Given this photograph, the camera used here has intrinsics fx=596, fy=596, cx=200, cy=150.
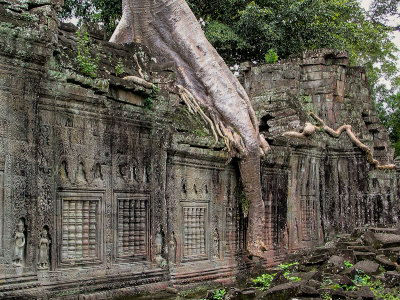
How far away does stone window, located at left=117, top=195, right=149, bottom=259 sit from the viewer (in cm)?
721

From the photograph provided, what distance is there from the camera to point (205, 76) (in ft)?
33.0

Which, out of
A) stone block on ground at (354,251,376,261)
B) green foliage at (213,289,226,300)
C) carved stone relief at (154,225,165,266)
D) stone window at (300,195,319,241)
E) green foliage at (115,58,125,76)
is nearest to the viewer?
green foliage at (213,289,226,300)

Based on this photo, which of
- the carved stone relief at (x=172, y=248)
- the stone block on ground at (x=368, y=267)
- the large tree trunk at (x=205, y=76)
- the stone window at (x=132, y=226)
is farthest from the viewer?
the large tree trunk at (x=205, y=76)

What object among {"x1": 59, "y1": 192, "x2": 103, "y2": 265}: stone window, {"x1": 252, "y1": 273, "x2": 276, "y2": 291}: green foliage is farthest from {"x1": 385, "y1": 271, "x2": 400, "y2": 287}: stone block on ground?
{"x1": 59, "y1": 192, "x2": 103, "y2": 265}: stone window

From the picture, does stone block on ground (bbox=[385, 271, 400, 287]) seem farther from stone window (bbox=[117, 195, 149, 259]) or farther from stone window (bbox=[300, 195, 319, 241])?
stone window (bbox=[300, 195, 319, 241])

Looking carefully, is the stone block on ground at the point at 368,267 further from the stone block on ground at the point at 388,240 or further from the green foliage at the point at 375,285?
the stone block on ground at the point at 388,240

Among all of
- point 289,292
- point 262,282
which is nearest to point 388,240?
point 262,282

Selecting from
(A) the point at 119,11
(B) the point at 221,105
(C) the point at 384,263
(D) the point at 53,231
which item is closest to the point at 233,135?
(B) the point at 221,105

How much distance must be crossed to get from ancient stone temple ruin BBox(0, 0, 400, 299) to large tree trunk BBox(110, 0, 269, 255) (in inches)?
10.9

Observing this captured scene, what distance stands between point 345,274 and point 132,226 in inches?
118

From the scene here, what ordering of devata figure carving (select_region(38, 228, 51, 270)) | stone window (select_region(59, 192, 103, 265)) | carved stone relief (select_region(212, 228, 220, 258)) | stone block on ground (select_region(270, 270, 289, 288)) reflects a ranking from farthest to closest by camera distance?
carved stone relief (select_region(212, 228, 220, 258)), stone block on ground (select_region(270, 270, 289, 288)), stone window (select_region(59, 192, 103, 265)), devata figure carving (select_region(38, 228, 51, 270))

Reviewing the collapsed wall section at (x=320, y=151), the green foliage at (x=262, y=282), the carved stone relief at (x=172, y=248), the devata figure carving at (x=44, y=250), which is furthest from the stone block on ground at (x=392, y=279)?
the devata figure carving at (x=44, y=250)

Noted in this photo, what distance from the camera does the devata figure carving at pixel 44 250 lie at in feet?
19.9

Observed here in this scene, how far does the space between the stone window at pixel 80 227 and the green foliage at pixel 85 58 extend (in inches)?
54.8
